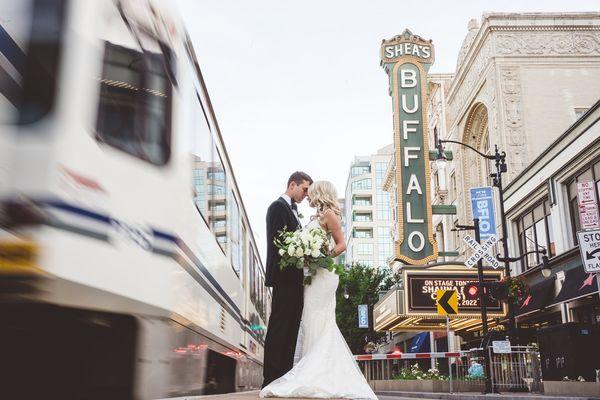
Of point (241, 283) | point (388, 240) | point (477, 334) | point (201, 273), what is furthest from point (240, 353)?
point (388, 240)

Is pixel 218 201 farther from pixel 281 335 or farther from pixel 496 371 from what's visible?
pixel 496 371

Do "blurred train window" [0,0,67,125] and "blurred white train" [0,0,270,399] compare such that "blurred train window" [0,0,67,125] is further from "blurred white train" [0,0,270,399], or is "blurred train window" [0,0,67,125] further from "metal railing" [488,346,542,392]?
"metal railing" [488,346,542,392]

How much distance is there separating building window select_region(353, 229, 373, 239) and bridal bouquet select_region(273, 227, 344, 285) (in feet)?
359

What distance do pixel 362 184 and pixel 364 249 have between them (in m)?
12.1

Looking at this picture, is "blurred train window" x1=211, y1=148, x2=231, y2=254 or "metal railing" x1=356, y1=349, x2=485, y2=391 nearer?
"blurred train window" x1=211, y1=148, x2=231, y2=254

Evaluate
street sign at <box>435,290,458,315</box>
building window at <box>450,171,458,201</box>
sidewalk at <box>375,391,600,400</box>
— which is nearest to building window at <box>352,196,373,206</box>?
building window at <box>450,171,458,201</box>

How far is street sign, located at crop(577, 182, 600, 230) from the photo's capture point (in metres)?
19.7

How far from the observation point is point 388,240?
117m

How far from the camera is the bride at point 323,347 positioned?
6301mm

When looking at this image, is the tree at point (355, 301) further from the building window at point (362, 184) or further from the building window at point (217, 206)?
the building window at point (362, 184)

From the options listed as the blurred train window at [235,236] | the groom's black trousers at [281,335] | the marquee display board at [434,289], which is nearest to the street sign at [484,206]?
the marquee display board at [434,289]

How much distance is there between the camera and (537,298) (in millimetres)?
24500

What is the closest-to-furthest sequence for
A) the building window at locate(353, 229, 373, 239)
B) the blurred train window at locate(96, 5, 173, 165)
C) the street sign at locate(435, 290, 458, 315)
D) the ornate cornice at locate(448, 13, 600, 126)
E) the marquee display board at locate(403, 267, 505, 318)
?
the blurred train window at locate(96, 5, 173, 165) → the street sign at locate(435, 290, 458, 315) → the marquee display board at locate(403, 267, 505, 318) → the ornate cornice at locate(448, 13, 600, 126) → the building window at locate(353, 229, 373, 239)

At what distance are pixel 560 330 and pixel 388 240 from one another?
10299 centimetres
